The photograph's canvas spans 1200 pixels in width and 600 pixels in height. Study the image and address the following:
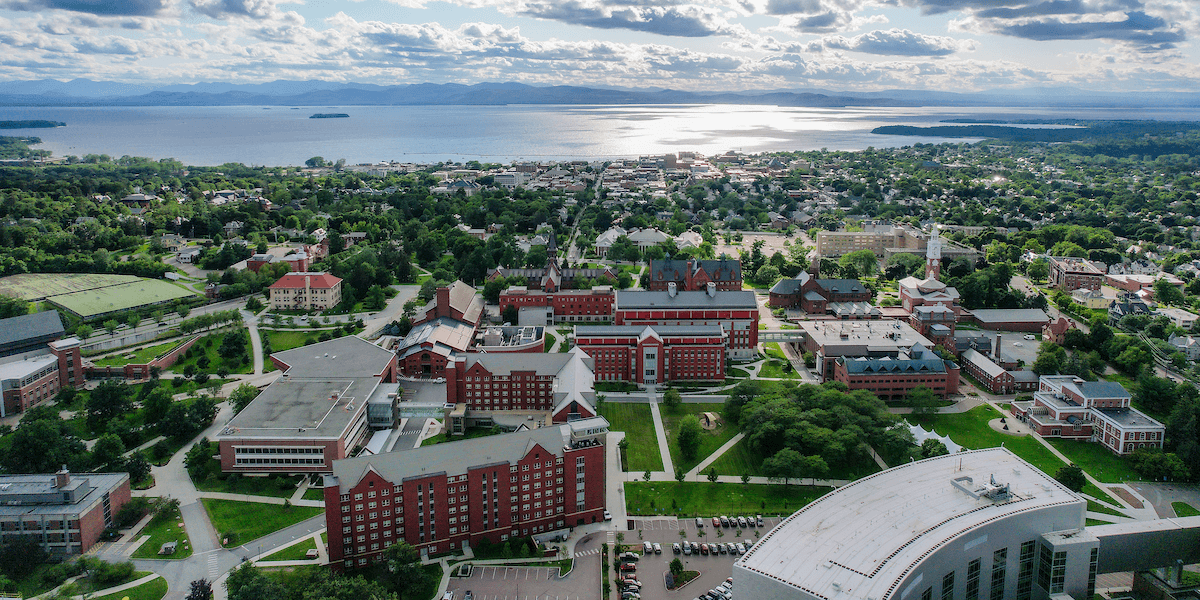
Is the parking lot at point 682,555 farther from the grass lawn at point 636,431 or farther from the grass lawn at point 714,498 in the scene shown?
the grass lawn at point 636,431

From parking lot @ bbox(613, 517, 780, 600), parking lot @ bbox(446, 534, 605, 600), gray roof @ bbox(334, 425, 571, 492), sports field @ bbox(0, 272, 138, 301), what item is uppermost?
sports field @ bbox(0, 272, 138, 301)

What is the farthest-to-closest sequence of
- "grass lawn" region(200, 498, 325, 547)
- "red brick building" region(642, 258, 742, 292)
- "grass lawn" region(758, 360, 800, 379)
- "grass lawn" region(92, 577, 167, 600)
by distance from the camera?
"red brick building" region(642, 258, 742, 292) < "grass lawn" region(758, 360, 800, 379) < "grass lawn" region(200, 498, 325, 547) < "grass lawn" region(92, 577, 167, 600)

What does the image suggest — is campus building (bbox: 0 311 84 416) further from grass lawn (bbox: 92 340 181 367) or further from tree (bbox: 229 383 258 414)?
tree (bbox: 229 383 258 414)

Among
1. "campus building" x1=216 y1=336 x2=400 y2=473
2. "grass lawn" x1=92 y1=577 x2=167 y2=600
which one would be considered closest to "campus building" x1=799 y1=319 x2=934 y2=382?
"campus building" x1=216 y1=336 x2=400 y2=473

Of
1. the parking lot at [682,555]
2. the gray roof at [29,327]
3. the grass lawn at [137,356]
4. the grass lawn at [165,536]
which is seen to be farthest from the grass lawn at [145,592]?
the gray roof at [29,327]

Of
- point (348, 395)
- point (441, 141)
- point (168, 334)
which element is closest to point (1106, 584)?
point (348, 395)
